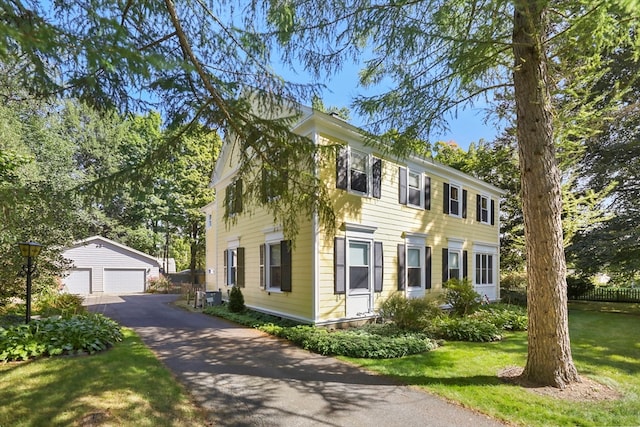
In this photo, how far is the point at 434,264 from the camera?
1338 cm

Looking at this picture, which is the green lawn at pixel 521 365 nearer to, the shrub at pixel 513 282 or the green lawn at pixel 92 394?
the green lawn at pixel 92 394

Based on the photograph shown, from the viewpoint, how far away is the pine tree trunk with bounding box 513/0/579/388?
205 inches

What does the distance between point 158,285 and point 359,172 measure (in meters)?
20.3

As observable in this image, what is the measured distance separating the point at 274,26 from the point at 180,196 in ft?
85.2

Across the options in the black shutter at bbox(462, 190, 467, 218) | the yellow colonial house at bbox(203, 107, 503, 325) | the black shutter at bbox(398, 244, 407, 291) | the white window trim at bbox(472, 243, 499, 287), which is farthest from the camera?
the white window trim at bbox(472, 243, 499, 287)

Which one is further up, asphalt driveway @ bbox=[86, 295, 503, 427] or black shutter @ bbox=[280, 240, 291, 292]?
black shutter @ bbox=[280, 240, 291, 292]

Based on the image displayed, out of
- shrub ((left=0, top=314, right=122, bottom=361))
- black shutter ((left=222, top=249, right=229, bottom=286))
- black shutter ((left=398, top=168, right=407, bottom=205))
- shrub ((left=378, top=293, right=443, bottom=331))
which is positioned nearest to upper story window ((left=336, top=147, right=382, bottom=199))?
black shutter ((left=398, top=168, right=407, bottom=205))

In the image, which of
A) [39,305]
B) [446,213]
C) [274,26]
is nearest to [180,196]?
[39,305]

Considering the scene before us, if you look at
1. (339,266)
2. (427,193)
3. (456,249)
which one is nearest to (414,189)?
(427,193)

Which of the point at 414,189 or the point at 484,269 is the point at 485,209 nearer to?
the point at 484,269

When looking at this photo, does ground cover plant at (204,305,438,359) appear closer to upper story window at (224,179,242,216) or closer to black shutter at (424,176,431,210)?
upper story window at (224,179,242,216)

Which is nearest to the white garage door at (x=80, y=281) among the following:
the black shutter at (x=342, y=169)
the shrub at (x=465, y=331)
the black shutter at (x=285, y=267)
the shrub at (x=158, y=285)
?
the shrub at (x=158, y=285)

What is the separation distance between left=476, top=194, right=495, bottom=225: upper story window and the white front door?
848cm

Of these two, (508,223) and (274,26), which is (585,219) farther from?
(274,26)
